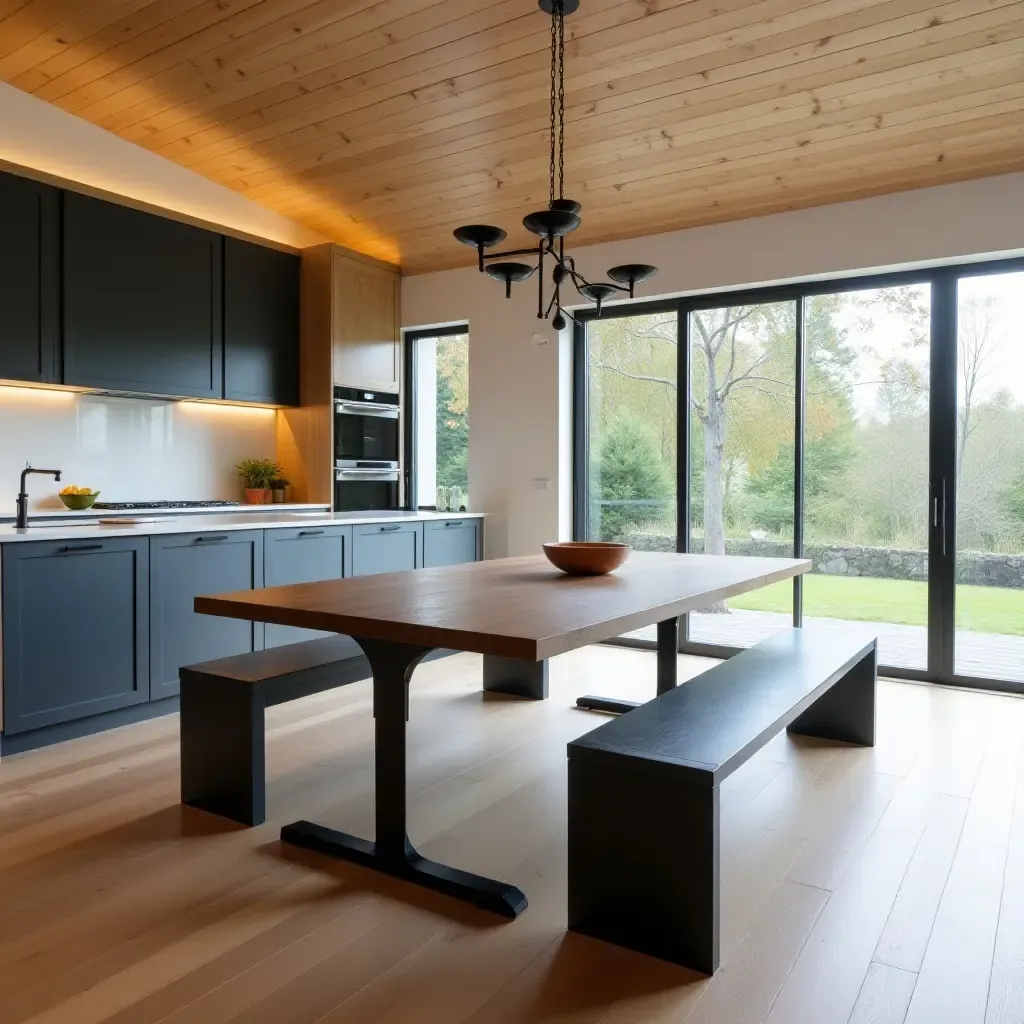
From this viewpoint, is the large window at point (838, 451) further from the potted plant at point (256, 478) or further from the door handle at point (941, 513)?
the potted plant at point (256, 478)

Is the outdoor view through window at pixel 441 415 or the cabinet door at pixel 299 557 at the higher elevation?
the outdoor view through window at pixel 441 415

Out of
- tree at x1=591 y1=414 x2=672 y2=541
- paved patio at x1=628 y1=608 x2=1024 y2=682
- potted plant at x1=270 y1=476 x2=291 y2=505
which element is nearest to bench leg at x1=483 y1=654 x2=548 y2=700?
paved patio at x1=628 y1=608 x2=1024 y2=682

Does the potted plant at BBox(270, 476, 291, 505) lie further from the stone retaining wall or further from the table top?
the table top

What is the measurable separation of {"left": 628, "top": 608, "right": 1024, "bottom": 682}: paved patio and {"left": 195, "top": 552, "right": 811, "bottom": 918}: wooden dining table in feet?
6.57

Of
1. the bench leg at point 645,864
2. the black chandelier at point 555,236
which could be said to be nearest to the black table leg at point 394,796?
the bench leg at point 645,864

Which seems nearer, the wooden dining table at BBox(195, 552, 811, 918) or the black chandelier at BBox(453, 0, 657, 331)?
the wooden dining table at BBox(195, 552, 811, 918)

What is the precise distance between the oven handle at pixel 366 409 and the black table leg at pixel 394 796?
3.26 metres

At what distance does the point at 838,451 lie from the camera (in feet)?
14.5

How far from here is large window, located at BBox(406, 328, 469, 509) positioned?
5.70m

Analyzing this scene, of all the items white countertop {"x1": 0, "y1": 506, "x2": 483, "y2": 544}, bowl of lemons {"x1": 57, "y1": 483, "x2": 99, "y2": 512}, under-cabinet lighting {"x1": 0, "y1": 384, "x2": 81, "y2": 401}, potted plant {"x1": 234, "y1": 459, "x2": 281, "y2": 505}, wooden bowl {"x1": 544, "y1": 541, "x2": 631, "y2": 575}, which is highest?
under-cabinet lighting {"x1": 0, "y1": 384, "x2": 81, "y2": 401}

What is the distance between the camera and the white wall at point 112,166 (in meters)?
4.09

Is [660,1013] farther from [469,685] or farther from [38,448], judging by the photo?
Answer: [38,448]

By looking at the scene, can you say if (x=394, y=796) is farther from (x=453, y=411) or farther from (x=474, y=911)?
(x=453, y=411)

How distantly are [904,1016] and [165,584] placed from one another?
10.1 ft
